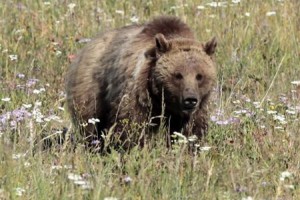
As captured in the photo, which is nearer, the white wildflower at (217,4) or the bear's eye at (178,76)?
the bear's eye at (178,76)

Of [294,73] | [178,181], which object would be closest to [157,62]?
[178,181]

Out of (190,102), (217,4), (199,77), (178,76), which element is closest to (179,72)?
(178,76)

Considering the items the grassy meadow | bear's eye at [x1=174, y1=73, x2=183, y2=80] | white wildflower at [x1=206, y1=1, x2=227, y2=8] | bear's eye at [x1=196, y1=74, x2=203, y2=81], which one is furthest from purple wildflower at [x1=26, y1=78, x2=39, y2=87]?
white wildflower at [x1=206, y1=1, x2=227, y2=8]

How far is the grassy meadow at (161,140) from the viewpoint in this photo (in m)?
5.18

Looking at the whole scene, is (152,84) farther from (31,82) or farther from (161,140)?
(31,82)

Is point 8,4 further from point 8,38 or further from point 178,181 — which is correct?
point 178,181

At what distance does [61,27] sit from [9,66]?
1279mm

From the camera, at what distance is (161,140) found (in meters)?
6.13

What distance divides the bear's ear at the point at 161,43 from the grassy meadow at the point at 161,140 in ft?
2.34

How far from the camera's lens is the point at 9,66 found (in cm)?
896

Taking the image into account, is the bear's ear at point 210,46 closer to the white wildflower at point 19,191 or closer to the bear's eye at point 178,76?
the bear's eye at point 178,76

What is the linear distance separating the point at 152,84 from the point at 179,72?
22 cm

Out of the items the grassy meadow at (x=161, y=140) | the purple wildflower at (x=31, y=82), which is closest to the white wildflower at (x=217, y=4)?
the grassy meadow at (x=161, y=140)

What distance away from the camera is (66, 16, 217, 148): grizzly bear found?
22.1ft
